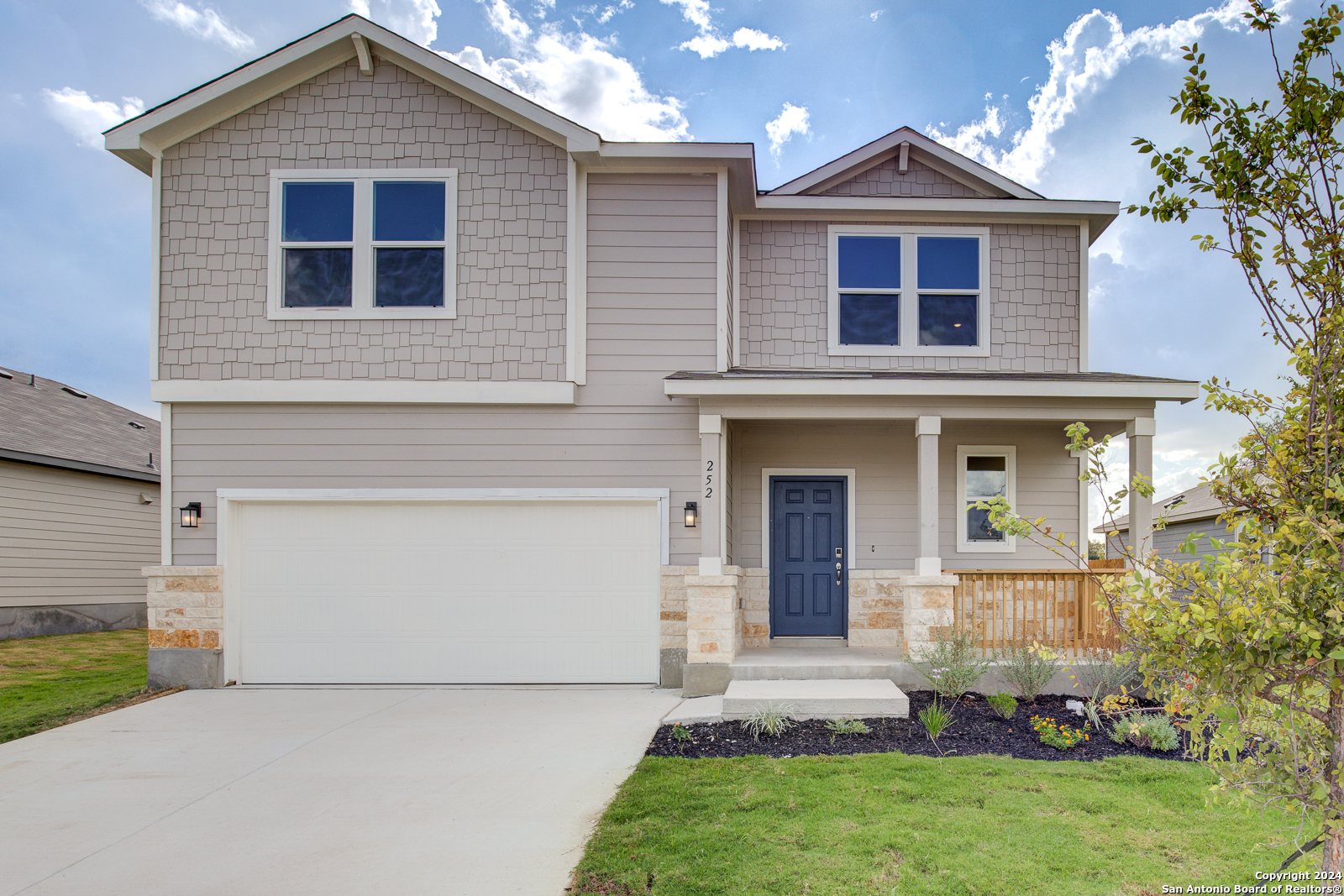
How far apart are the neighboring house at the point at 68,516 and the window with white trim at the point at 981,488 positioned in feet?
43.3

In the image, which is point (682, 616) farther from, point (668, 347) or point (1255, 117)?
point (1255, 117)

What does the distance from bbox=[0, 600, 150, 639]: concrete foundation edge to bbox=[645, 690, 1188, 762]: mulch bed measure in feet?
32.4

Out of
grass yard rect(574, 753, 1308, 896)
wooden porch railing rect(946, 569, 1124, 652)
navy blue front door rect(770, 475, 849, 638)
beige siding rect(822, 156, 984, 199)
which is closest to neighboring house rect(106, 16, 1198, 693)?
wooden porch railing rect(946, 569, 1124, 652)

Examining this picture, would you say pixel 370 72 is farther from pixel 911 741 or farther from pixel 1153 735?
pixel 1153 735

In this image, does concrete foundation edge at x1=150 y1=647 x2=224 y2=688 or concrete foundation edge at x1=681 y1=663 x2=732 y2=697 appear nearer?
concrete foundation edge at x1=681 y1=663 x2=732 y2=697

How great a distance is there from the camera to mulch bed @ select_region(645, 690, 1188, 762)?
5.48m

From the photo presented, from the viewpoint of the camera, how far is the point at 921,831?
3.92 m

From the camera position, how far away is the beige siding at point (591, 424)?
827 centimetres

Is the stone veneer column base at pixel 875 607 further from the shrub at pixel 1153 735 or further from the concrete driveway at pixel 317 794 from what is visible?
the shrub at pixel 1153 735

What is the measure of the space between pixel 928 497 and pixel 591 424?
11.1 ft

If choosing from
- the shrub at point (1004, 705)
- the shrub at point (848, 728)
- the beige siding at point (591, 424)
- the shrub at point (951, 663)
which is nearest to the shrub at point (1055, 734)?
the shrub at point (1004, 705)

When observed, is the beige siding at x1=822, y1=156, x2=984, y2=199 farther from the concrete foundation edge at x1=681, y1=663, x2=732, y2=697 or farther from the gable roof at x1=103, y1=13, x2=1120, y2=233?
the concrete foundation edge at x1=681, y1=663, x2=732, y2=697

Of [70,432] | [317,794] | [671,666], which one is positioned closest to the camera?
[317,794]

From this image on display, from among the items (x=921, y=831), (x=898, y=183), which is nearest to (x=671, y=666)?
(x=921, y=831)
